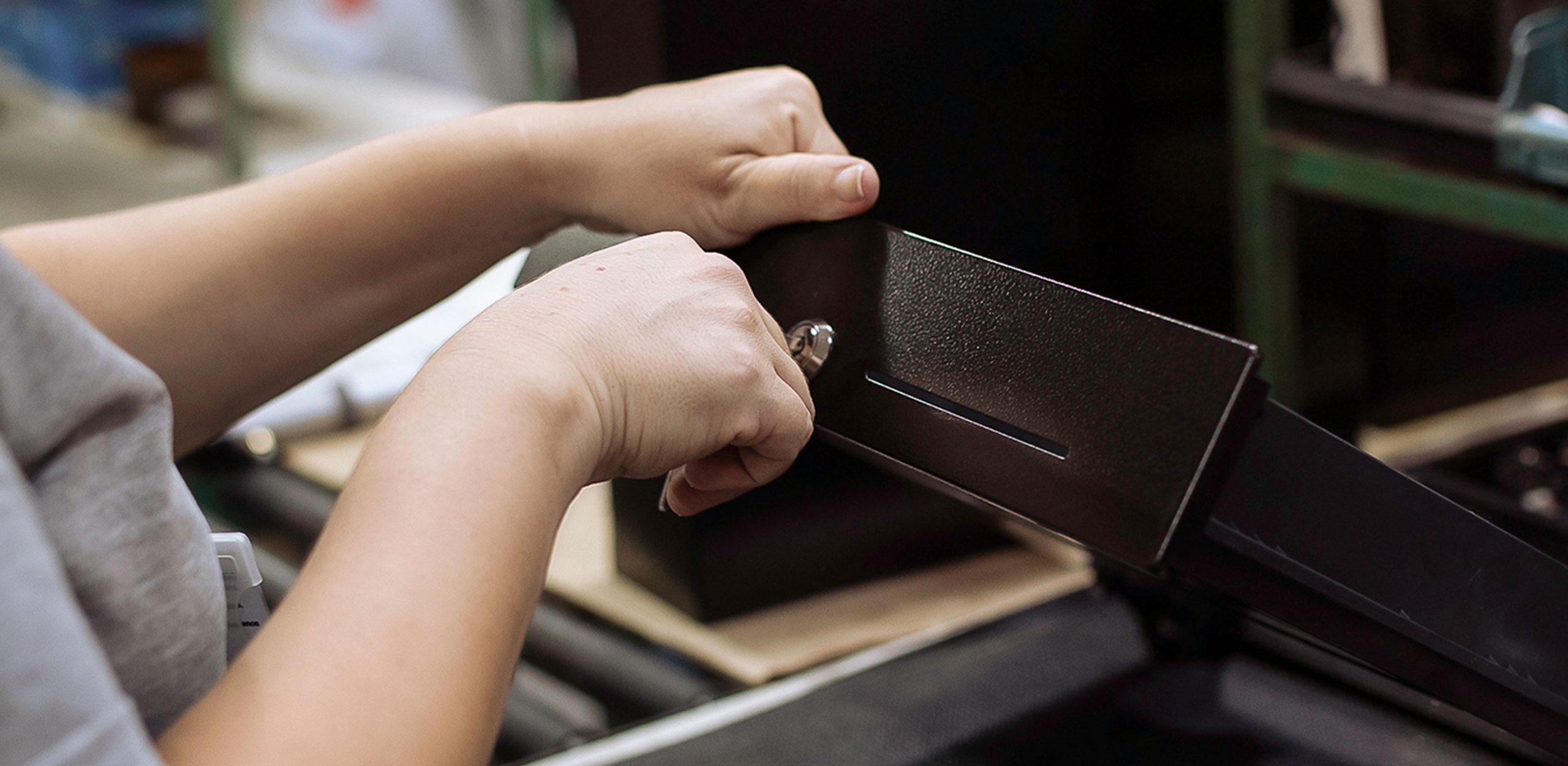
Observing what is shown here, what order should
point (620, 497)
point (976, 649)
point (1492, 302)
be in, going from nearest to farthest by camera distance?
point (976, 649)
point (620, 497)
point (1492, 302)

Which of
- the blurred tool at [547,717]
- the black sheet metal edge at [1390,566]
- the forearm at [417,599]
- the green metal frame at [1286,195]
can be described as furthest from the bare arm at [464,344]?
the green metal frame at [1286,195]

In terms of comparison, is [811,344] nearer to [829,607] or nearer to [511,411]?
[511,411]

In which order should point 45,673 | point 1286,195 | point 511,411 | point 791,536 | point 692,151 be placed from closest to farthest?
point 45,673 → point 511,411 → point 692,151 → point 791,536 → point 1286,195

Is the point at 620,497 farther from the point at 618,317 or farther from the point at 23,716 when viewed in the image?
the point at 23,716

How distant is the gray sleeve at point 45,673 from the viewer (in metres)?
0.29

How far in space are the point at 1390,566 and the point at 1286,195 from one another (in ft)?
2.34

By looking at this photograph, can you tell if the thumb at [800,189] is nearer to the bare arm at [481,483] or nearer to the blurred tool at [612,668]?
the bare arm at [481,483]

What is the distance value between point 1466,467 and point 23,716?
112 cm

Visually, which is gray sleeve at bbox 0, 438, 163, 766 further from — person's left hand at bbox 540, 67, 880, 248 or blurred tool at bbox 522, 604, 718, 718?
blurred tool at bbox 522, 604, 718, 718

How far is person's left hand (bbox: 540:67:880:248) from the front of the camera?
63cm

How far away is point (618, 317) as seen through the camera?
440mm

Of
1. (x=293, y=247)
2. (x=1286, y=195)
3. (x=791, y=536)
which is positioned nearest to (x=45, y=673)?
(x=293, y=247)

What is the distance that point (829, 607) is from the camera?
984 millimetres

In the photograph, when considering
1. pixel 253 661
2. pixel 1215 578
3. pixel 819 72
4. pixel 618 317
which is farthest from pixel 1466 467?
pixel 253 661
